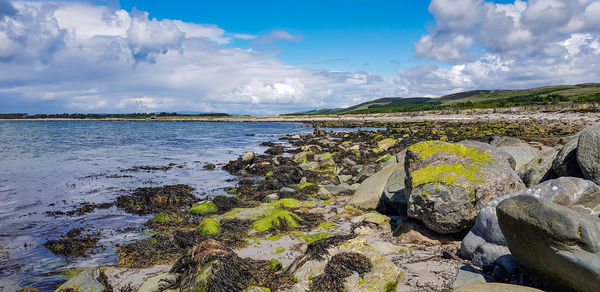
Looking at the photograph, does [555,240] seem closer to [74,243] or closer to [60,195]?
[74,243]

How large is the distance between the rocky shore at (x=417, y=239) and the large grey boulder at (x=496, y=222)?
2cm

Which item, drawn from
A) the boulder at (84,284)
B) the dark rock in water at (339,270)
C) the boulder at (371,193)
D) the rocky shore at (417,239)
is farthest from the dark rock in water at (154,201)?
the dark rock in water at (339,270)

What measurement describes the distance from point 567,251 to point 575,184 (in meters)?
2.35

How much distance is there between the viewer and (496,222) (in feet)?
20.1

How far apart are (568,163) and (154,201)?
43.6 ft

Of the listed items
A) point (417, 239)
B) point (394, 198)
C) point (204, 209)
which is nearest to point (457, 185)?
point (417, 239)

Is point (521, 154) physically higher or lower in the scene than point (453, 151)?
lower

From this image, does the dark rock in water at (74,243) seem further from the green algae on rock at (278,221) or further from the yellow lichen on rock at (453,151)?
the yellow lichen on rock at (453,151)

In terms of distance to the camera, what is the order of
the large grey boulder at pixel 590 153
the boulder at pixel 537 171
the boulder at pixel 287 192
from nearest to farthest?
the large grey boulder at pixel 590 153
the boulder at pixel 537 171
the boulder at pixel 287 192

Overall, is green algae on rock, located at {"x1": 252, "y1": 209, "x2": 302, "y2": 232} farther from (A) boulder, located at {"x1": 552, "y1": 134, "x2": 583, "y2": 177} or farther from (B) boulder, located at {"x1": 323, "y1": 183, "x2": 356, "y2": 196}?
(A) boulder, located at {"x1": 552, "y1": 134, "x2": 583, "y2": 177}

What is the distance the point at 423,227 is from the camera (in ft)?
26.0

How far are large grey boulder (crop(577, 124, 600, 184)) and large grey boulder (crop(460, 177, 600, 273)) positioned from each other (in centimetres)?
92

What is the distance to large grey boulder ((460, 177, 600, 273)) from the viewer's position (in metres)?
5.84

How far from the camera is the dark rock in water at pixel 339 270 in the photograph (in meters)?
5.67
